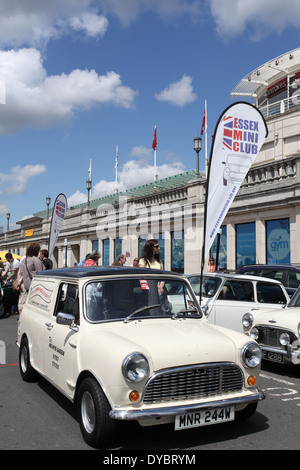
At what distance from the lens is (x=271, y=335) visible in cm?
667

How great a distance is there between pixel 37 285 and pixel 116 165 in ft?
134

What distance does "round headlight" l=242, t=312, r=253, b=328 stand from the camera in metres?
7.08

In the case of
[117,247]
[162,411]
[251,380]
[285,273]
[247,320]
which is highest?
[117,247]

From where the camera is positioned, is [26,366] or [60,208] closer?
[26,366]

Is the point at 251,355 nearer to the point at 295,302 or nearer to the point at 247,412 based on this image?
the point at 247,412

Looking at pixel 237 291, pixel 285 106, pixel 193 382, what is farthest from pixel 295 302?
pixel 285 106

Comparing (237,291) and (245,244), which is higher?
(245,244)

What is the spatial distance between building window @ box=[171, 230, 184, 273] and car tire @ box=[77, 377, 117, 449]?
1850 cm

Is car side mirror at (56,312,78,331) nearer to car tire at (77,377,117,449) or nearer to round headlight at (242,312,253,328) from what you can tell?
car tire at (77,377,117,449)

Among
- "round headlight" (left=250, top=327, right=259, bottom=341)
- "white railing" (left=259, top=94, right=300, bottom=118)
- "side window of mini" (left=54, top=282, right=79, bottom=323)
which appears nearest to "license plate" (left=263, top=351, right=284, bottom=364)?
"round headlight" (left=250, top=327, right=259, bottom=341)

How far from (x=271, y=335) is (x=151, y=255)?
2673mm

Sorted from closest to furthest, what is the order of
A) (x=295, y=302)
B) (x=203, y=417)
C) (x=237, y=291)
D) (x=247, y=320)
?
1. (x=203, y=417)
2. (x=247, y=320)
3. (x=295, y=302)
4. (x=237, y=291)

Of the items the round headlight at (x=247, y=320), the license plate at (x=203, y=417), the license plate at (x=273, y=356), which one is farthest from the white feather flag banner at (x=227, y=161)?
the license plate at (x=203, y=417)
